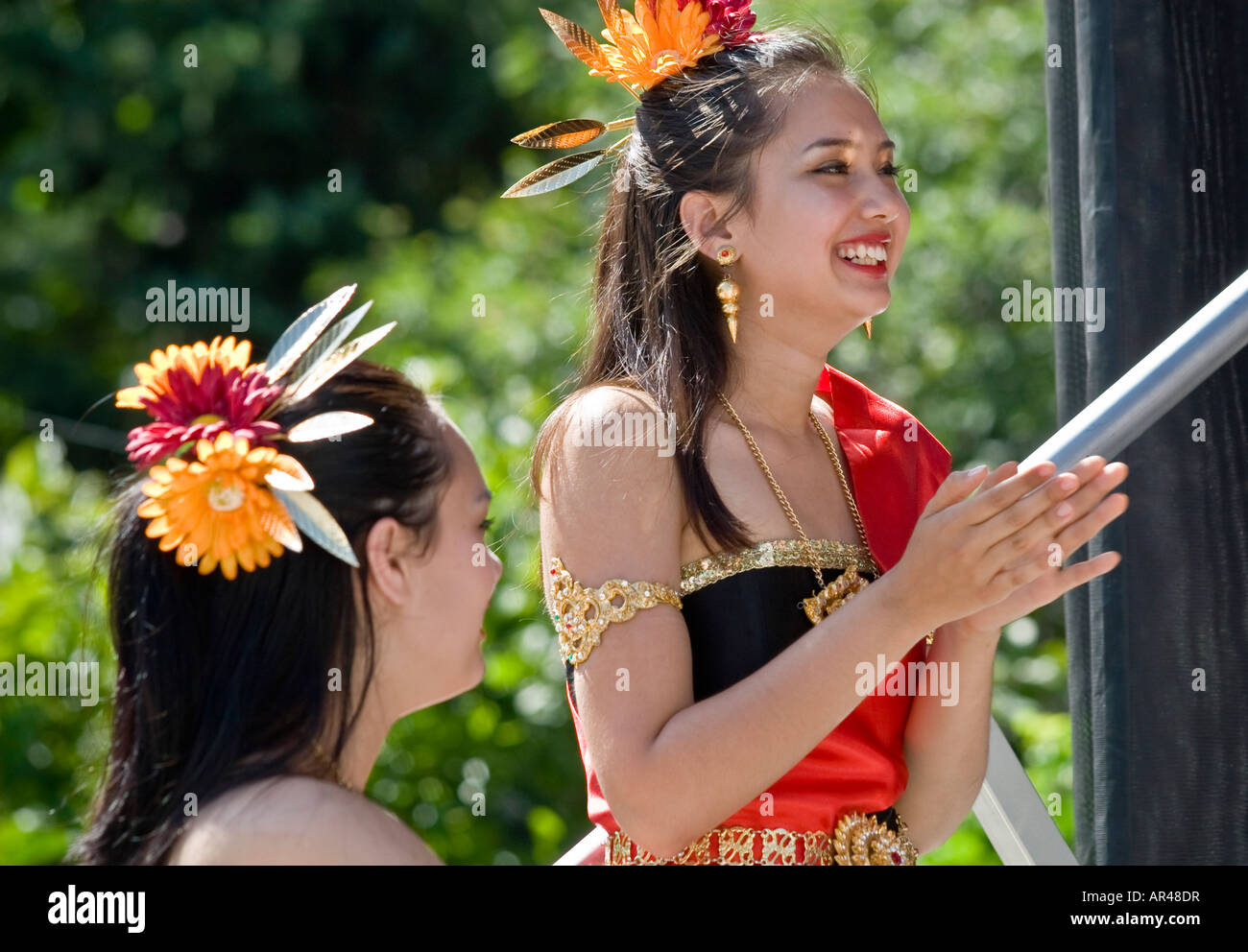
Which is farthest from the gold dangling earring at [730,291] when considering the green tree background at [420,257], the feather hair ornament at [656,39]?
the green tree background at [420,257]

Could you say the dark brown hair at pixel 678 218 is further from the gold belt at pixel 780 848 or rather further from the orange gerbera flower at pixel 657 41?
the gold belt at pixel 780 848

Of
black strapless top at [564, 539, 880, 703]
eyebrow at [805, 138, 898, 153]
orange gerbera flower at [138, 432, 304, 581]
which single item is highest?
eyebrow at [805, 138, 898, 153]

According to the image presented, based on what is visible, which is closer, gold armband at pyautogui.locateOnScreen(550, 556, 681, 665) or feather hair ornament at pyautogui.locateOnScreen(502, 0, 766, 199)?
gold armband at pyautogui.locateOnScreen(550, 556, 681, 665)

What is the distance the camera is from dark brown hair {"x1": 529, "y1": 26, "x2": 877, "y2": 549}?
2.17m

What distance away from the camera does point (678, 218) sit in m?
2.25

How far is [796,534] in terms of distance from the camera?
209cm

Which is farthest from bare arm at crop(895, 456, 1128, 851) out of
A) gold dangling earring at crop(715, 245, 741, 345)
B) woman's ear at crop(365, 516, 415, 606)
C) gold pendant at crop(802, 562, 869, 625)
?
woman's ear at crop(365, 516, 415, 606)

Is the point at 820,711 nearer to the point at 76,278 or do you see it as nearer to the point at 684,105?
the point at 684,105

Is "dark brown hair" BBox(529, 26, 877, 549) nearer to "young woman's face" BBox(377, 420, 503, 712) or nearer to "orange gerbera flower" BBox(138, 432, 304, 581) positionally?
"young woman's face" BBox(377, 420, 503, 712)

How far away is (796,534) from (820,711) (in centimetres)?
30

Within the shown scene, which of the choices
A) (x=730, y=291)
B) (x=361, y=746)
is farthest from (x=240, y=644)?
(x=730, y=291)

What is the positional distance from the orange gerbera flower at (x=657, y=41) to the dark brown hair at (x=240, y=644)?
2.17 feet

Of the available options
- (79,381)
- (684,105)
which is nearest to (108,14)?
(79,381)
